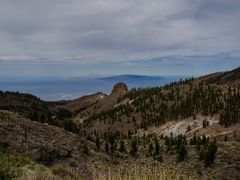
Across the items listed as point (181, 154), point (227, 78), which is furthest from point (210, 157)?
point (227, 78)

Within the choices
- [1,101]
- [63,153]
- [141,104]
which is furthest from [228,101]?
[63,153]

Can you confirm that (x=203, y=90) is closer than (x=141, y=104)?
Yes

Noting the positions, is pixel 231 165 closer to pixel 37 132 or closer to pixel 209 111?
pixel 37 132

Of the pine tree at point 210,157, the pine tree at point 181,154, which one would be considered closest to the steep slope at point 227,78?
the pine tree at point 181,154

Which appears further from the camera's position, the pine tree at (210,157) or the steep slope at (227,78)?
the steep slope at (227,78)

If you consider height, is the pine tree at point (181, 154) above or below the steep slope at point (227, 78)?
below

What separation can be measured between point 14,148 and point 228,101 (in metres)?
101

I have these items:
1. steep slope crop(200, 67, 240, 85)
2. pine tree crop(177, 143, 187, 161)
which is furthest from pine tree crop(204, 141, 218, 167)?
steep slope crop(200, 67, 240, 85)

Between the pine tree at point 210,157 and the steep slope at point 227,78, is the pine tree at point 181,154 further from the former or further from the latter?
the steep slope at point 227,78

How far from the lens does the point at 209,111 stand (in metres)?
124

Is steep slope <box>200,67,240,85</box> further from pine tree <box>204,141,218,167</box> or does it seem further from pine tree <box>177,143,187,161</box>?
pine tree <box>204,141,218,167</box>

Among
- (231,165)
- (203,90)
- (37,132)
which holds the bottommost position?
(231,165)

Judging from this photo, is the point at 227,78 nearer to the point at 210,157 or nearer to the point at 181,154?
the point at 181,154

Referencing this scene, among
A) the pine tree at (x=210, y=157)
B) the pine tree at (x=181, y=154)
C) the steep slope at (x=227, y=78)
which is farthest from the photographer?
the steep slope at (x=227, y=78)
